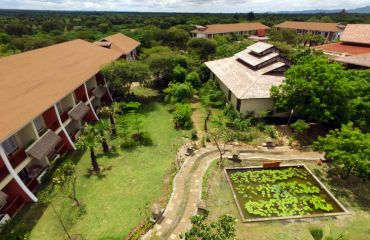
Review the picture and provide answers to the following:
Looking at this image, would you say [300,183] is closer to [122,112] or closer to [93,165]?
[93,165]

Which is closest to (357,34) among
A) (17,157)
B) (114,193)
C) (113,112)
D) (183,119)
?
(183,119)

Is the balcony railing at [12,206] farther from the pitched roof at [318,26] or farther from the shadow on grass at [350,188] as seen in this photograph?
the pitched roof at [318,26]

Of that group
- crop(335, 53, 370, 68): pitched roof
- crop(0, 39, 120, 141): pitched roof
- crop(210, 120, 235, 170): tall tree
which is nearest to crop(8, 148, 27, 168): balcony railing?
crop(0, 39, 120, 141): pitched roof

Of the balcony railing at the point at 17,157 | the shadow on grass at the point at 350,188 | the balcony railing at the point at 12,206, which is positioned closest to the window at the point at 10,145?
the balcony railing at the point at 17,157

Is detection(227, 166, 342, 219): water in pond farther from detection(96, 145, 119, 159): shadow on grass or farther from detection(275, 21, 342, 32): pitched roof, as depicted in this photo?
detection(275, 21, 342, 32): pitched roof

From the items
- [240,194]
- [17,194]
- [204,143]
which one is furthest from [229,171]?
[17,194]

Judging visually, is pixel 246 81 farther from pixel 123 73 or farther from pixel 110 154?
pixel 110 154
